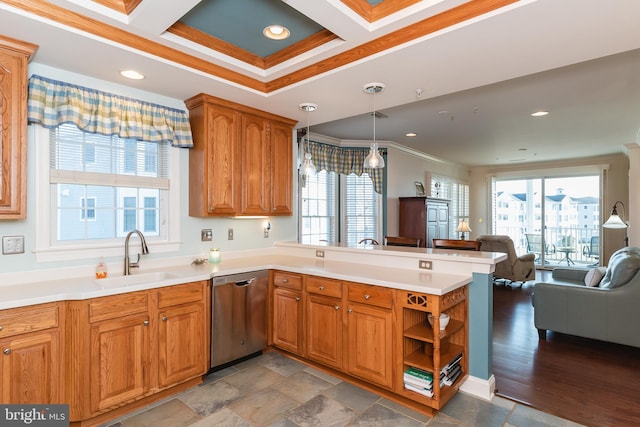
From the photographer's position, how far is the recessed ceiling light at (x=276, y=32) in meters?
2.32

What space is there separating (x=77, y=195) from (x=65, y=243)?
1.22 feet

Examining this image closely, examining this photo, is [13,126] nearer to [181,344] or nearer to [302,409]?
[181,344]

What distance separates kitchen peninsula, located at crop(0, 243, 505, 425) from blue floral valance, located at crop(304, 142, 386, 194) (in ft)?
7.96

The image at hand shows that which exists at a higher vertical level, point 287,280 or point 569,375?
point 287,280

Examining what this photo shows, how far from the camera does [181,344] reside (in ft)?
8.55

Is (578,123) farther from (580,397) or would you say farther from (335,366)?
(335,366)

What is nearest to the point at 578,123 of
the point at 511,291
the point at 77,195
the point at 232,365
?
the point at 511,291

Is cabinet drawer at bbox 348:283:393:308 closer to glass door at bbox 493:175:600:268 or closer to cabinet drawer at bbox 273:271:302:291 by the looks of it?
cabinet drawer at bbox 273:271:302:291

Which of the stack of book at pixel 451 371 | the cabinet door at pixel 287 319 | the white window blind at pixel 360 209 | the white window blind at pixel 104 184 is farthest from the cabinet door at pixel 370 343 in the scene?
the white window blind at pixel 360 209

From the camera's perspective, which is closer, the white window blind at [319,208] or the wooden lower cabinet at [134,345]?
the wooden lower cabinet at [134,345]

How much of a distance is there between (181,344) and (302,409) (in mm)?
1018

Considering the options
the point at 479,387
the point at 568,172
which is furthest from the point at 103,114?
the point at 568,172

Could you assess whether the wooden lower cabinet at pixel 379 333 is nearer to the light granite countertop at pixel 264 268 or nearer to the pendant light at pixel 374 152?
the light granite countertop at pixel 264 268

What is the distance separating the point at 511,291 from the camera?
5.93m
